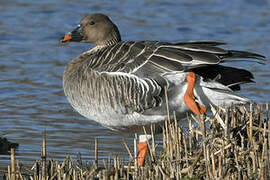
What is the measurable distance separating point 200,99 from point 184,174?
171 cm

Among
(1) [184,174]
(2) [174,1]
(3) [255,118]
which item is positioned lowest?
(1) [184,174]

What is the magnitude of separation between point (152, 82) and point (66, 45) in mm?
8510

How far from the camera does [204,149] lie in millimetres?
5918

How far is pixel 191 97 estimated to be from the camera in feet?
24.2

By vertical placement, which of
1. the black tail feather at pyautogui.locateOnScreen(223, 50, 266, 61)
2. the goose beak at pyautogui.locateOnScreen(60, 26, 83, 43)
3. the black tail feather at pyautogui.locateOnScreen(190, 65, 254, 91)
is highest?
the goose beak at pyautogui.locateOnScreen(60, 26, 83, 43)

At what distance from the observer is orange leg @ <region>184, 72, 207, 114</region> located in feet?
24.0

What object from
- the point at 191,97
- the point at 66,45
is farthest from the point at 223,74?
the point at 66,45

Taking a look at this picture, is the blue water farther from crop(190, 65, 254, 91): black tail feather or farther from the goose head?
crop(190, 65, 254, 91): black tail feather

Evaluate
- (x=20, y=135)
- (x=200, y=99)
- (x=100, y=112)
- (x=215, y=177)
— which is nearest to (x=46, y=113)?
(x=20, y=135)

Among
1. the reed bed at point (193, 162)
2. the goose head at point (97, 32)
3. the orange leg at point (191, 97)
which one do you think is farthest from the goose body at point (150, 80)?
the goose head at point (97, 32)

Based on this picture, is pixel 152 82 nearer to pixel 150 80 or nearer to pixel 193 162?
pixel 150 80

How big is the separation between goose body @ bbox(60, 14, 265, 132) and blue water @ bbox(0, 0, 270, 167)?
2.94 feet

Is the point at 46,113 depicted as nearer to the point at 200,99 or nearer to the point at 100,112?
the point at 100,112

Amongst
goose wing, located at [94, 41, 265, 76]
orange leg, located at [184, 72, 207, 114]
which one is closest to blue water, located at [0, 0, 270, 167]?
goose wing, located at [94, 41, 265, 76]
